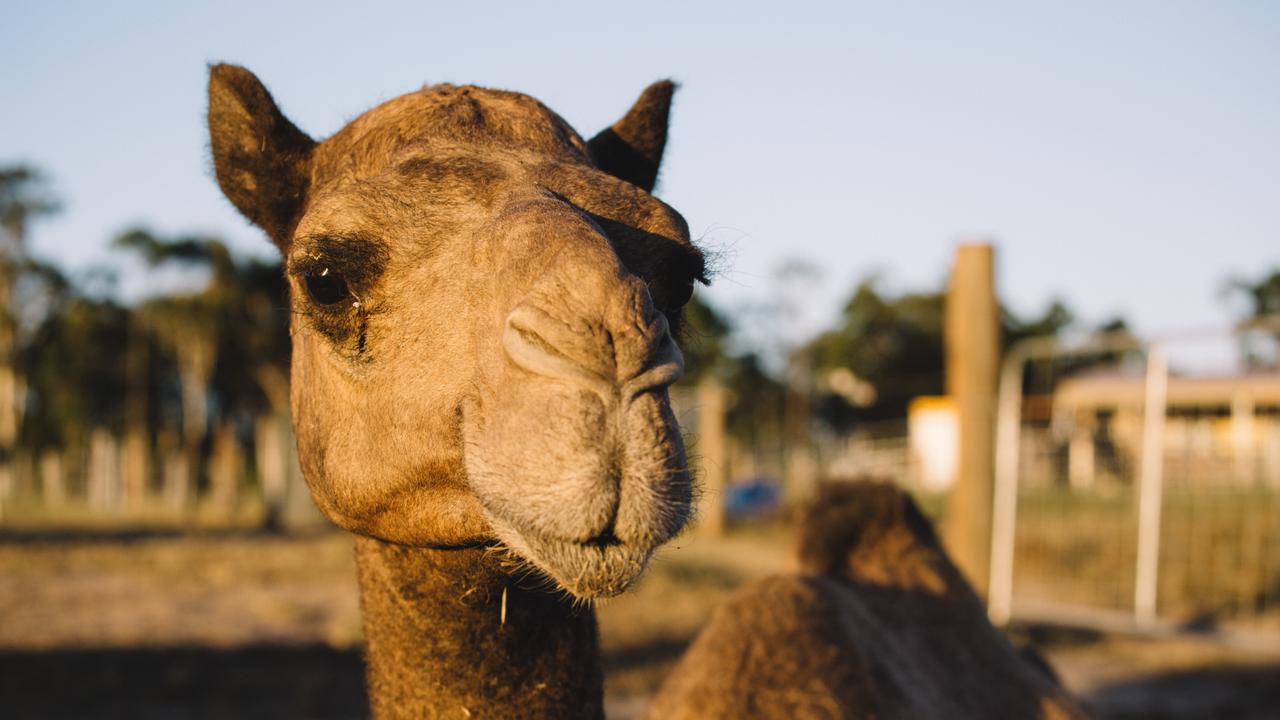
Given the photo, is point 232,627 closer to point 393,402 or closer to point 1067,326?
point 393,402

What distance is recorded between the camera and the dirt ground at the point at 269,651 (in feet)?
25.8

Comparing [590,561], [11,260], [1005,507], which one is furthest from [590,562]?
[11,260]

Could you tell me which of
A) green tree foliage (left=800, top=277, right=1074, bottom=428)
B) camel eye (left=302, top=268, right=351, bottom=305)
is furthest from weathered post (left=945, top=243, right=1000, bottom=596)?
green tree foliage (left=800, top=277, right=1074, bottom=428)

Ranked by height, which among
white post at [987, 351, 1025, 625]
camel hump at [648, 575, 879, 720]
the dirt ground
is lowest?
the dirt ground

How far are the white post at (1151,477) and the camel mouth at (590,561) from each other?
29.0 ft

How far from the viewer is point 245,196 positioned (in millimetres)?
2818

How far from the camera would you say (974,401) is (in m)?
8.18

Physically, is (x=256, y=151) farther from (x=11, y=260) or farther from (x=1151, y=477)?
(x=11, y=260)

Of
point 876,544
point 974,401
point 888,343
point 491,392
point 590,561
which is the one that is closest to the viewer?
point 590,561

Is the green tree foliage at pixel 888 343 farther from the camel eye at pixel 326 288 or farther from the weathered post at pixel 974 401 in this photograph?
the camel eye at pixel 326 288

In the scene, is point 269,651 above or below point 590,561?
below

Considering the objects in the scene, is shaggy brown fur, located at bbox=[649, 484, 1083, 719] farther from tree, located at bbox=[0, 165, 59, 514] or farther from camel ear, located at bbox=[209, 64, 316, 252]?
tree, located at bbox=[0, 165, 59, 514]

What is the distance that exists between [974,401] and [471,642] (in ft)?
21.9

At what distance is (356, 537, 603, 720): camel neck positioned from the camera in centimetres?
226
